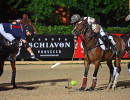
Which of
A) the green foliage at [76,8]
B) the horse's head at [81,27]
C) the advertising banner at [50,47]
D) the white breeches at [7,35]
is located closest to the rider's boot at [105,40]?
the horse's head at [81,27]

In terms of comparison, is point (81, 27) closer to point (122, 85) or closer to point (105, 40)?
point (105, 40)

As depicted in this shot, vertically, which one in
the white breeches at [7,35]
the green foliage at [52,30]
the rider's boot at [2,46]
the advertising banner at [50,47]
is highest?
the white breeches at [7,35]

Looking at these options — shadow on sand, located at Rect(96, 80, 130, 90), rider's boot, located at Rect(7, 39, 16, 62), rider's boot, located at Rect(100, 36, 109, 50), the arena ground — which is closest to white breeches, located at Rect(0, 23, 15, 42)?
rider's boot, located at Rect(7, 39, 16, 62)

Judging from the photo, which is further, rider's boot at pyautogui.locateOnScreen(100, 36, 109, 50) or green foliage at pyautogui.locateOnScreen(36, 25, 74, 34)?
green foliage at pyautogui.locateOnScreen(36, 25, 74, 34)

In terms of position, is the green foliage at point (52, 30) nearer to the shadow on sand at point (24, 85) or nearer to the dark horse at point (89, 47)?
the shadow on sand at point (24, 85)

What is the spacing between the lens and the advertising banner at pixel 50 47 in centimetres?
2191

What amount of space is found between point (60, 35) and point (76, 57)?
4.99 feet

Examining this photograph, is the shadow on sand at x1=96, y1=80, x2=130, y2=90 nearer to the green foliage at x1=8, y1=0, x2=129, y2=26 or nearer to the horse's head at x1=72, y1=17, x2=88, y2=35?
the horse's head at x1=72, y1=17, x2=88, y2=35

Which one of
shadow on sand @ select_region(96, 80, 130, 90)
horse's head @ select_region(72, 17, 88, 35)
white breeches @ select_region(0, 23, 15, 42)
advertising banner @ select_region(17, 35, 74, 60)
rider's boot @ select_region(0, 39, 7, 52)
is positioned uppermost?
horse's head @ select_region(72, 17, 88, 35)

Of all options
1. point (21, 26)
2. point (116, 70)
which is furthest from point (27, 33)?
point (116, 70)

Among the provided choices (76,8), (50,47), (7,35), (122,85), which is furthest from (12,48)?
(76,8)

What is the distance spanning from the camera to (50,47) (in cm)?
2206

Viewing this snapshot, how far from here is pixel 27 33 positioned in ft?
41.3

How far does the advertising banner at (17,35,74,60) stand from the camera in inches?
862
